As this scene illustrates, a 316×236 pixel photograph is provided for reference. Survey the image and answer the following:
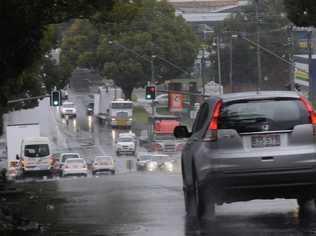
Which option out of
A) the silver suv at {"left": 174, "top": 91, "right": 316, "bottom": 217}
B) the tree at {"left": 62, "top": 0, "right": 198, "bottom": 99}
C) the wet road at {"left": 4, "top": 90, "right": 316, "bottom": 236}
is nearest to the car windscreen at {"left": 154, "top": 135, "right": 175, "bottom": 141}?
the tree at {"left": 62, "top": 0, "right": 198, "bottom": 99}

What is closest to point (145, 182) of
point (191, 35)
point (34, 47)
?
point (34, 47)

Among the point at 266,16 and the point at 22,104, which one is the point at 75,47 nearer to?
the point at 266,16

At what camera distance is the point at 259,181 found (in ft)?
43.2

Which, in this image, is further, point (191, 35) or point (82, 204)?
point (191, 35)

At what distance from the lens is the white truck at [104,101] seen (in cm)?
9575

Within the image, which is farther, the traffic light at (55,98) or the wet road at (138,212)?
the traffic light at (55,98)

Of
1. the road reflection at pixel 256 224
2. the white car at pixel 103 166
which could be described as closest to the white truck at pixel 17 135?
the white car at pixel 103 166

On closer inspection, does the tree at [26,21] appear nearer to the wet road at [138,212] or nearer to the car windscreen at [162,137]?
the wet road at [138,212]

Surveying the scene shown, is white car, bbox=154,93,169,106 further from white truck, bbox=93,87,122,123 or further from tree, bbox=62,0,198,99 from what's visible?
white truck, bbox=93,87,122,123

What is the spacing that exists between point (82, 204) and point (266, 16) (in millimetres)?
79319

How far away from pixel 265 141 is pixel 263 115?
1.16 feet

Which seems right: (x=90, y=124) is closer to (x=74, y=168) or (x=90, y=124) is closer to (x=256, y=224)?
(x=74, y=168)

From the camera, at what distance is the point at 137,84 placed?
335 ft

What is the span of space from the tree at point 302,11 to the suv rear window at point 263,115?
50.0ft
